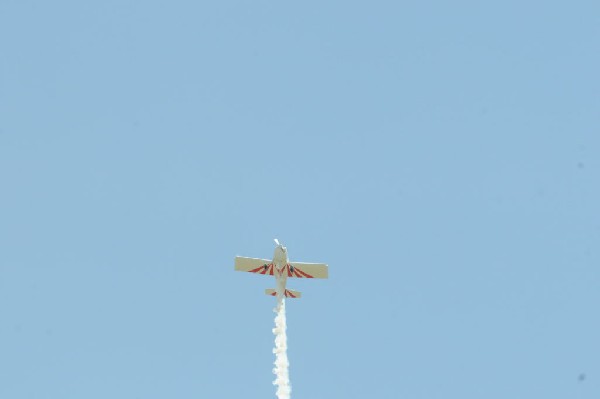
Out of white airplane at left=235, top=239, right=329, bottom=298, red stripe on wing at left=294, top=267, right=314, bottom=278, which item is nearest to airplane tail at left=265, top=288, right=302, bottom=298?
white airplane at left=235, top=239, right=329, bottom=298

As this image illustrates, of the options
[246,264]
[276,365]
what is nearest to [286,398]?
[276,365]

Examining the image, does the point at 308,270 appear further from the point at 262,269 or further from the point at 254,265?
the point at 254,265

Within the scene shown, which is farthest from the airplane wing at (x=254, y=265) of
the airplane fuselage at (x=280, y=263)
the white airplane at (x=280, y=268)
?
the airplane fuselage at (x=280, y=263)

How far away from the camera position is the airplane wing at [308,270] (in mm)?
106750

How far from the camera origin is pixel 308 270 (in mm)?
107000

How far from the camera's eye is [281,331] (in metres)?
114

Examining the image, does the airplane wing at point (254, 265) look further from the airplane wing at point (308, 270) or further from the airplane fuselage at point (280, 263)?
the airplane wing at point (308, 270)

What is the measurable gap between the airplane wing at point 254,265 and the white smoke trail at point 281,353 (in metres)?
2.80

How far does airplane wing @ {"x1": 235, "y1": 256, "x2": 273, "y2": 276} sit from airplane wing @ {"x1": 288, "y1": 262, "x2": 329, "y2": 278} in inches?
87.2

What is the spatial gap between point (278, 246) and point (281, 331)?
1094cm

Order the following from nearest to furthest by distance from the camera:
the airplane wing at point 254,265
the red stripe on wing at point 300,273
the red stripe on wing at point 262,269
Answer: the red stripe on wing at point 300,273 → the red stripe on wing at point 262,269 → the airplane wing at point 254,265

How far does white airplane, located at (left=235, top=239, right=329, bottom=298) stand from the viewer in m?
107

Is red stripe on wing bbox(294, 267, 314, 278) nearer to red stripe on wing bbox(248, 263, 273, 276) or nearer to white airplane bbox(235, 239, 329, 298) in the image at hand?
white airplane bbox(235, 239, 329, 298)

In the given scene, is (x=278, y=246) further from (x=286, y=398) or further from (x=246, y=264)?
(x=286, y=398)
